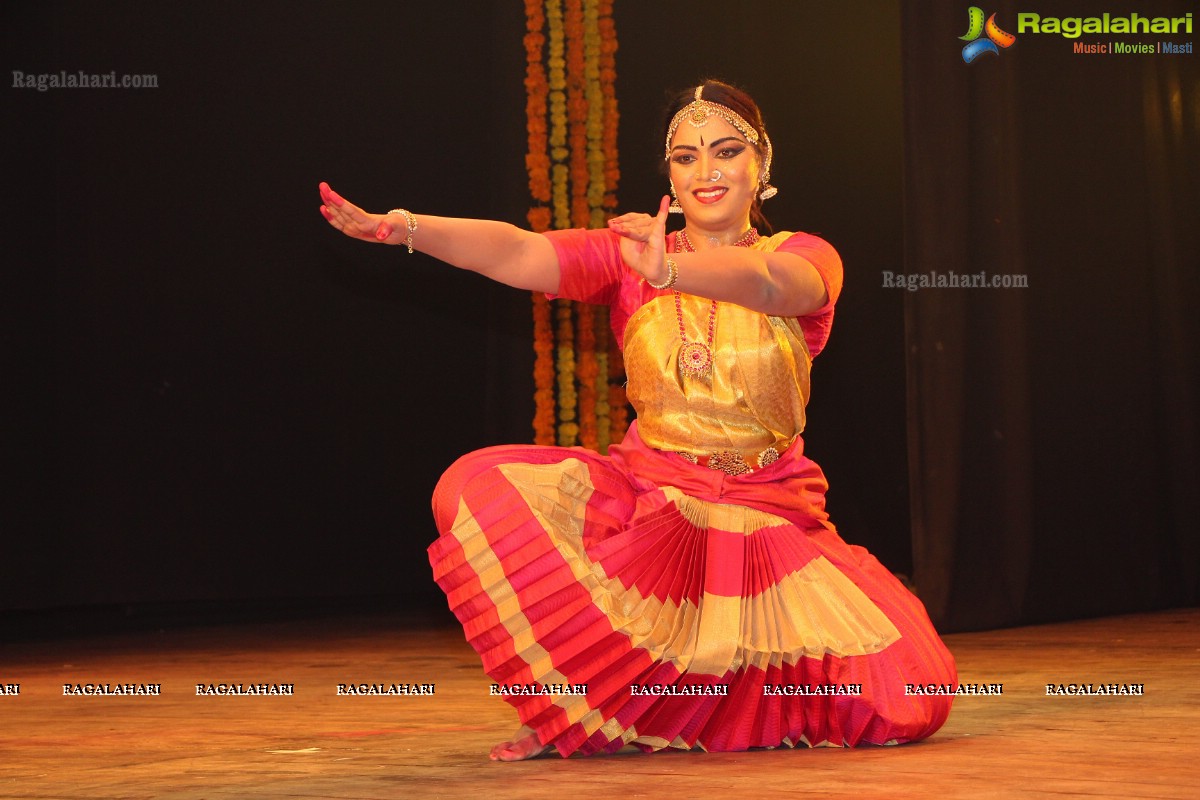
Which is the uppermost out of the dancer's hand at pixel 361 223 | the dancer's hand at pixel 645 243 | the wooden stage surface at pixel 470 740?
the dancer's hand at pixel 361 223

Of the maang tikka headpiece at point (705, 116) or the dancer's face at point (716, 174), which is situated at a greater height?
the maang tikka headpiece at point (705, 116)

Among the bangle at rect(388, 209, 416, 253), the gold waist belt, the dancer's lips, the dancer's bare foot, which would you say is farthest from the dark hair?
the dancer's bare foot

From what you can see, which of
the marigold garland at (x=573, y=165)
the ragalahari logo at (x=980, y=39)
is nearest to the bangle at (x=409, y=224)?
the marigold garland at (x=573, y=165)

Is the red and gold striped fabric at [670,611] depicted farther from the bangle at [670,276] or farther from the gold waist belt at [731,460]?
the bangle at [670,276]

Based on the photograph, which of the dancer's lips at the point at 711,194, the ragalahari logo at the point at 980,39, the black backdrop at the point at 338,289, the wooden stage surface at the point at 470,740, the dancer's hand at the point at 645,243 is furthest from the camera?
the black backdrop at the point at 338,289

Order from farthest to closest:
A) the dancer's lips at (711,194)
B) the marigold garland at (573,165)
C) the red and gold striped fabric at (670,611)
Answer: the marigold garland at (573,165) → the dancer's lips at (711,194) → the red and gold striped fabric at (670,611)

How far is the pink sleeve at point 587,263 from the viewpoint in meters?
2.95

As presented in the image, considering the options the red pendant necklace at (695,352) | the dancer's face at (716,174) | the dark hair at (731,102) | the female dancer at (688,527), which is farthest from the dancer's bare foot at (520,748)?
the dark hair at (731,102)

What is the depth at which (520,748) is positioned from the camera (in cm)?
263

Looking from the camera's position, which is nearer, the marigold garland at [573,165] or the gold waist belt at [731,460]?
the gold waist belt at [731,460]

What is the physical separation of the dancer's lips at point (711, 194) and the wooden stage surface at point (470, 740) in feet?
3.53

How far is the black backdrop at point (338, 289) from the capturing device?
5430mm

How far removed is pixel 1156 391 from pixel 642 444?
3.37m

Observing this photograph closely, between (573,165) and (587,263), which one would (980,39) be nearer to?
(573,165)
